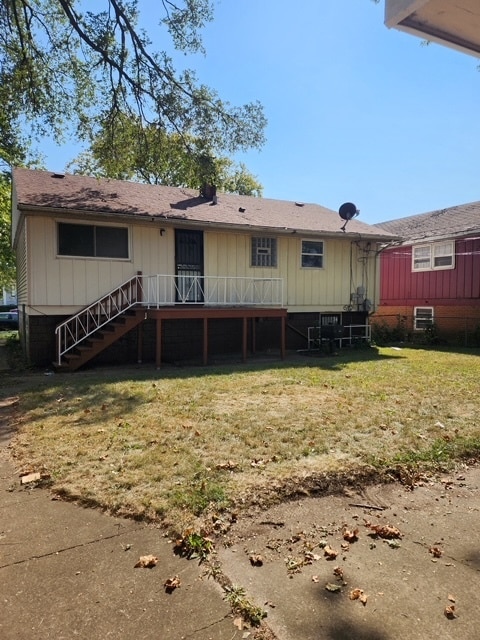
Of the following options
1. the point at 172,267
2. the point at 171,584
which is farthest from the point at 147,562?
the point at 172,267

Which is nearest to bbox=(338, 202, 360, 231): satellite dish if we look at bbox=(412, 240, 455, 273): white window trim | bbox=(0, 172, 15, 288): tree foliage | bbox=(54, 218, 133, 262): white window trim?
bbox=(412, 240, 455, 273): white window trim

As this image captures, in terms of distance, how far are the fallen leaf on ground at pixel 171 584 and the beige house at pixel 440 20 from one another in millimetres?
3111

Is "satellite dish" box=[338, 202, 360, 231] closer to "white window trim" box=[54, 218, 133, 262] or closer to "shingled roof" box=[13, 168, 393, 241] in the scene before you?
"shingled roof" box=[13, 168, 393, 241]

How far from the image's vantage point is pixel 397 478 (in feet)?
13.3

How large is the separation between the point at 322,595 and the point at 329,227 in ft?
42.3

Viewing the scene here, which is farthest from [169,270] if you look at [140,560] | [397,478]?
[140,560]

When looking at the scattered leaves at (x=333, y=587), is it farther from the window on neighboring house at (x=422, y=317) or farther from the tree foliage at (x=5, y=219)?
the tree foliage at (x=5, y=219)

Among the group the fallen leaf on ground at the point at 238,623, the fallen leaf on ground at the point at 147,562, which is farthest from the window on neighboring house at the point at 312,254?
the fallen leaf on ground at the point at 238,623

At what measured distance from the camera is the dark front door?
1208 centimetres

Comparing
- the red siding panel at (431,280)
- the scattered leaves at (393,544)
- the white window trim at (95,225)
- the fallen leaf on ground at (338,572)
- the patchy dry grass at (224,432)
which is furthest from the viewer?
the red siding panel at (431,280)

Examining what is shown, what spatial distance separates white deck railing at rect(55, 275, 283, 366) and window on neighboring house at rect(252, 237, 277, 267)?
22.8 inches

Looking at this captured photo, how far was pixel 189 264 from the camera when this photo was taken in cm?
1226

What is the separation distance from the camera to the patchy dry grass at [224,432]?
3.69m

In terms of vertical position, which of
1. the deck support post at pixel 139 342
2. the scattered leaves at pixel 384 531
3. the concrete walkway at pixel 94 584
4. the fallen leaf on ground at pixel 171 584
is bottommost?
the scattered leaves at pixel 384 531
